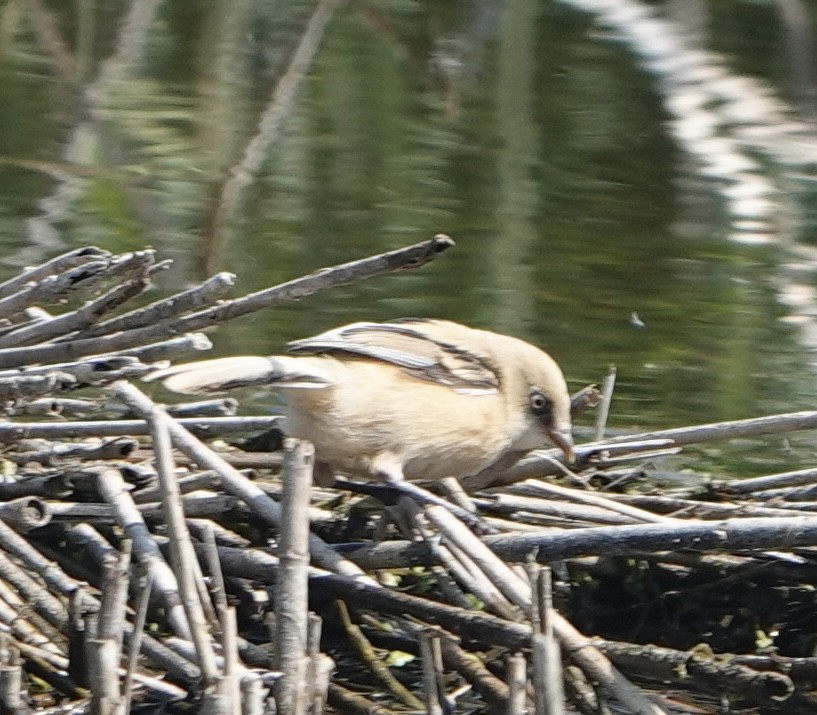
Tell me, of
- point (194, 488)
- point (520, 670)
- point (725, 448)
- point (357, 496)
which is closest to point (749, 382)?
point (725, 448)

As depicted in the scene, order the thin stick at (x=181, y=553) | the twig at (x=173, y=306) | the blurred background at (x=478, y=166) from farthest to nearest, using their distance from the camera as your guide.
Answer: the blurred background at (x=478, y=166)
the twig at (x=173, y=306)
the thin stick at (x=181, y=553)

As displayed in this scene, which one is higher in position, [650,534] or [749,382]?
[650,534]

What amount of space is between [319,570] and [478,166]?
6613 millimetres

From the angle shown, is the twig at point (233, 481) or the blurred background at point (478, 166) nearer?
the twig at point (233, 481)

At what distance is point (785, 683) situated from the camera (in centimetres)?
381

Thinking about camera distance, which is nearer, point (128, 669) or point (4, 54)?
point (128, 669)

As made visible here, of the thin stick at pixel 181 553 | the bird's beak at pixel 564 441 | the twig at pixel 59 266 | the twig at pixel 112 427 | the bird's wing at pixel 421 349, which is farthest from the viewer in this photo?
the bird's beak at pixel 564 441

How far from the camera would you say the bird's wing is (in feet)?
16.2

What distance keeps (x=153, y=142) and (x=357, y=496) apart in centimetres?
616

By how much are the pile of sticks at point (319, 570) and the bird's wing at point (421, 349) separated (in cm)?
29

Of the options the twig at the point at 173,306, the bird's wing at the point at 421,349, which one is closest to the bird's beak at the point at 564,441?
the bird's wing at the point at 421,349

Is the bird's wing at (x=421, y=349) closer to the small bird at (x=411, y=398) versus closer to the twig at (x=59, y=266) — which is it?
the small bird at (x=411, y=398)

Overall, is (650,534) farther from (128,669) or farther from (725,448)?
(725,448)

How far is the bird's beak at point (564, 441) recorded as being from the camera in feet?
16.6
